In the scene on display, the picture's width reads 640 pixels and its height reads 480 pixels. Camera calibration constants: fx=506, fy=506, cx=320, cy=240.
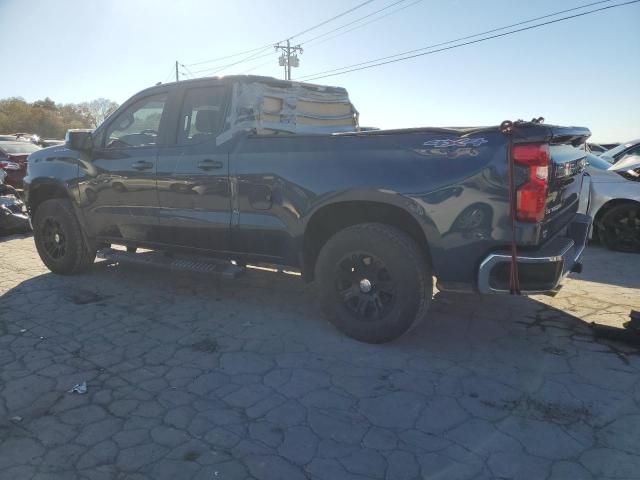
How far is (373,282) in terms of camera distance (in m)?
3.71

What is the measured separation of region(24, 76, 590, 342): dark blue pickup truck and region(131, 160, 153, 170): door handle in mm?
14

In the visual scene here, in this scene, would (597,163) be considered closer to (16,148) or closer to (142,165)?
(142,165)

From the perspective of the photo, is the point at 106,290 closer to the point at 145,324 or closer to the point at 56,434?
the point at 145,324

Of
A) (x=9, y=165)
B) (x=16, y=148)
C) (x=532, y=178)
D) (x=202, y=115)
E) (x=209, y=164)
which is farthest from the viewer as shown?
(x=16, y=148)

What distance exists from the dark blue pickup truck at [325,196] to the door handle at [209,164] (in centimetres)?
1

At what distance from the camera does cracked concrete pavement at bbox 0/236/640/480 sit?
2449 mm

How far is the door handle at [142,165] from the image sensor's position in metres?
4.69

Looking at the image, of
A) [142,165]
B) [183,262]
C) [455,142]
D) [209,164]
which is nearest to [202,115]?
[209,164]

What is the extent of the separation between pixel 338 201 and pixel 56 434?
225 centimetres

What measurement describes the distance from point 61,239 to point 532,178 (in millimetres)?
4916

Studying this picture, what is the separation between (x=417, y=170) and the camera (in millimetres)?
3357

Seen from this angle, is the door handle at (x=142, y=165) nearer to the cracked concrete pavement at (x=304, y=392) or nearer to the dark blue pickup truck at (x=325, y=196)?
the dark blue pickup truck at (x=325, y=196)

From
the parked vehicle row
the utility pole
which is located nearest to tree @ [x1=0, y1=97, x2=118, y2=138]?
the utility pole

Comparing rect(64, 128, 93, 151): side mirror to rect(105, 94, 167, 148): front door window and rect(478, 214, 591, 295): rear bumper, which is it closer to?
rect(105, 94, 167, 148): front door window
